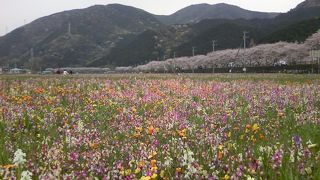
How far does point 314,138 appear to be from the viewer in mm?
6465

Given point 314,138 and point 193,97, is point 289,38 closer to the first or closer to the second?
point 193,97

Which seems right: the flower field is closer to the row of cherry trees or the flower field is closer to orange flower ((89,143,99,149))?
orange flower ((89,143,99,149))

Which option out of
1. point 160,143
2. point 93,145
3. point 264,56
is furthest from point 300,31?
point 93,145

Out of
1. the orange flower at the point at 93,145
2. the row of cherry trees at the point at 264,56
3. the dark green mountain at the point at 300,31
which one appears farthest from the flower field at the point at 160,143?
the dark green mountain at the point at 300,31

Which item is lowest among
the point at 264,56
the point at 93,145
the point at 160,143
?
the point at 160,143

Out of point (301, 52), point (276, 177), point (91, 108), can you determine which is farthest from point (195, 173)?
point (301, 52)

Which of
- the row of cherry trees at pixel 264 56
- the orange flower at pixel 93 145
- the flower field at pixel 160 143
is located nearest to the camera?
the flower field at pixel 160 143

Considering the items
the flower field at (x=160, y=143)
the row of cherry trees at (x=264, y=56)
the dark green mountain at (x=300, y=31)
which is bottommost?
the flower field at (x=160, y=143)

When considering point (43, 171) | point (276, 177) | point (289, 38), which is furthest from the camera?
point (289, 38)

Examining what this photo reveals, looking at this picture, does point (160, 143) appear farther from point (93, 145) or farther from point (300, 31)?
point (300, 31)

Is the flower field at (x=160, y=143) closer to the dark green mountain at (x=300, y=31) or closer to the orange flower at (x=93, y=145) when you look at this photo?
the orange flower at (x=93, y=145)

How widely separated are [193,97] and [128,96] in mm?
2233

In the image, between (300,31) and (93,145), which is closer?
(93,145)

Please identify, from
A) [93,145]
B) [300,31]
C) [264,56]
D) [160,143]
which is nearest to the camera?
[93,145]
